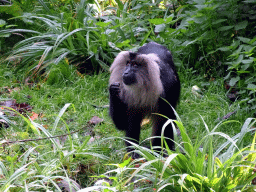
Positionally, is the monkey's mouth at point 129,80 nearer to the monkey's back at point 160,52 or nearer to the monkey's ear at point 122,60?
the monkey's ear at point 122,60

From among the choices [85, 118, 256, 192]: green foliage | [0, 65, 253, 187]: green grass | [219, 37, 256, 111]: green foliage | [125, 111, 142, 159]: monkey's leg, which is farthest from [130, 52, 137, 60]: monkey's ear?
[219, 37, 256, 111]: green foliage

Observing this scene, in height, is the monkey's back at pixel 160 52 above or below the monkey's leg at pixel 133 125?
above

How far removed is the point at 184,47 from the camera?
16.0 ft

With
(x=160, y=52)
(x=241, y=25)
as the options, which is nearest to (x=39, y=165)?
(x=160, y=52)

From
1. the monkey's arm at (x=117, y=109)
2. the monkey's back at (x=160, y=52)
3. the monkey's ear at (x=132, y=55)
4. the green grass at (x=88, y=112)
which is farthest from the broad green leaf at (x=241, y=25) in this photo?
the monkey's arm at (x=117, y=109)

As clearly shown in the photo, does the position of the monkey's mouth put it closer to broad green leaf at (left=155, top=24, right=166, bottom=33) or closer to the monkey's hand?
the monkey's hand

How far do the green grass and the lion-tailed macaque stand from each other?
27cm

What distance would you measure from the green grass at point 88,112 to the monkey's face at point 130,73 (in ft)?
1.85

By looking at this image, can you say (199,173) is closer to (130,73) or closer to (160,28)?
(130,73)

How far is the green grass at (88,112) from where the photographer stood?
3.18 meters

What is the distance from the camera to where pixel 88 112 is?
4.13 m

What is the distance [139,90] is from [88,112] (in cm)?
114

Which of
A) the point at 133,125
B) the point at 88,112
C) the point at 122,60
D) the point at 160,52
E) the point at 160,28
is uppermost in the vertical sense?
the point at 122,60

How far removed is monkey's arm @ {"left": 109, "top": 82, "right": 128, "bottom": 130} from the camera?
10.5ft
